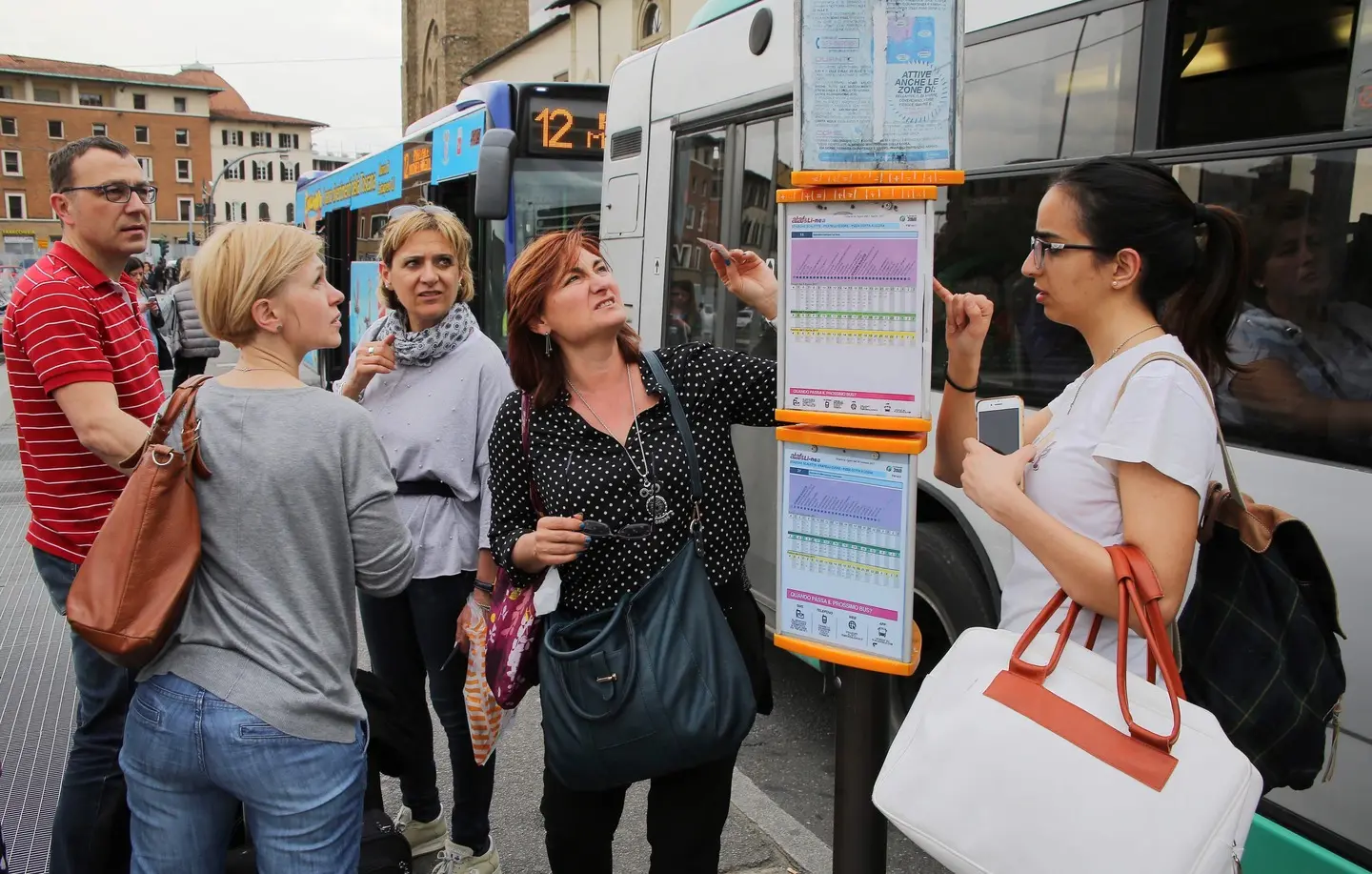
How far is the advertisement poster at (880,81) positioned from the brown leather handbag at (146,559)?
49.0 inches

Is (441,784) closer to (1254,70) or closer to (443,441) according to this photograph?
(443,441)

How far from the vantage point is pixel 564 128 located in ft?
26.3

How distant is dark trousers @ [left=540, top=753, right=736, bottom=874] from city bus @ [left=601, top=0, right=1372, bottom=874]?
1.39m

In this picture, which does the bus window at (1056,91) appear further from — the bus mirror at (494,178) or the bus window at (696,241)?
the bus mirror at (494,178)

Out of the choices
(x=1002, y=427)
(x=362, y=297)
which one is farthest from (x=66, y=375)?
(x=362, y=297)

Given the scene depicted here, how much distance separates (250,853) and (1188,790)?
6.90 ft

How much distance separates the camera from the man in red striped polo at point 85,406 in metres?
2.54

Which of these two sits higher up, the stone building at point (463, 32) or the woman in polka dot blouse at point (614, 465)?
the stone building at point (463, 32)

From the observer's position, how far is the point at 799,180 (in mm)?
1835

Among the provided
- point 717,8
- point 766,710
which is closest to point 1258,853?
point 766,710

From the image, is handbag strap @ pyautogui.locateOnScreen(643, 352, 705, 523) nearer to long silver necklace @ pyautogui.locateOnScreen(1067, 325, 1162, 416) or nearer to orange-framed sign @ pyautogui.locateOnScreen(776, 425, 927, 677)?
orange-framed sign @ pyautogui.locateOnScreen(776, 425, 927, 677)

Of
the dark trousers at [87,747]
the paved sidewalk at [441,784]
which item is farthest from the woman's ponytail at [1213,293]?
the dark trousers at [87,747]

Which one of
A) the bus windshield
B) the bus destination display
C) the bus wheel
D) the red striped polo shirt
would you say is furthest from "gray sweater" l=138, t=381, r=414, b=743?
the bus destination display

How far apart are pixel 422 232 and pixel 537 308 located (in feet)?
2.83
